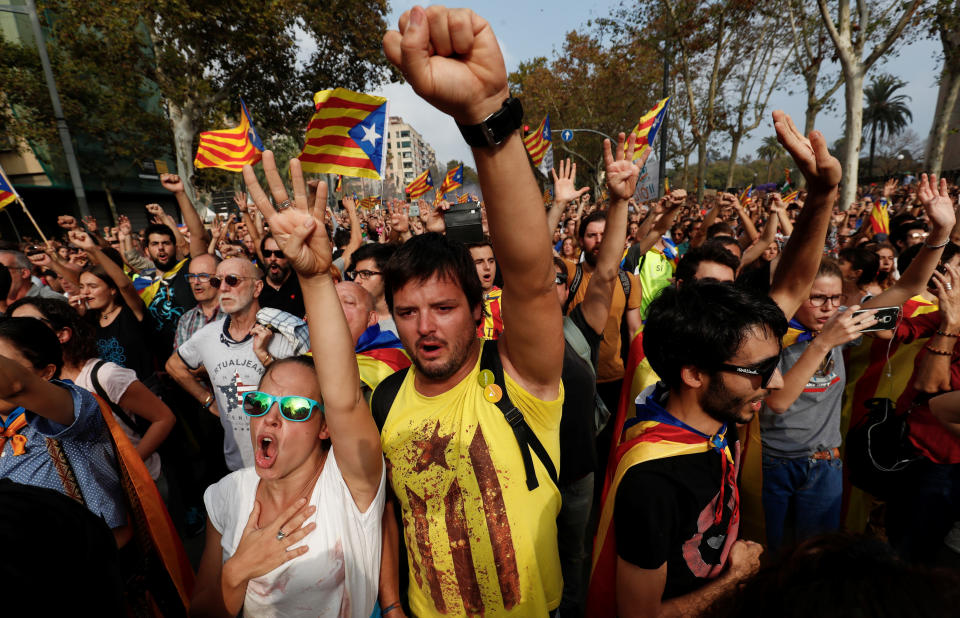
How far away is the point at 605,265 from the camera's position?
8.39 ft

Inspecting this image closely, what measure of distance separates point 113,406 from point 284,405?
66.5 inches

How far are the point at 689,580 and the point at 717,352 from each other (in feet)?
2.51

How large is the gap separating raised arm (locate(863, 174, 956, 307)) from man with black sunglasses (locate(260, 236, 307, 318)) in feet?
14.7

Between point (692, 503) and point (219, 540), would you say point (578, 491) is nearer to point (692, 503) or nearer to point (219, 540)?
point (692, 503)

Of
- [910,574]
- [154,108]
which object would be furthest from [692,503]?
[154,108]

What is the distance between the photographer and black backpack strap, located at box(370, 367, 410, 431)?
1634mm

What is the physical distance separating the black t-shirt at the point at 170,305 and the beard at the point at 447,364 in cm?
394

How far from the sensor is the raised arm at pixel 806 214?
1.69 m

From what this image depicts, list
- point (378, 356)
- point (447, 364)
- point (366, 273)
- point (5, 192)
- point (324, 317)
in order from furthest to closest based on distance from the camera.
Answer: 1. point (5, 192)
2. point (366, 273)
3. point (378, 356)
4. point (447, 364)
5. point (324, 317)

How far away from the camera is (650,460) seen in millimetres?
1472

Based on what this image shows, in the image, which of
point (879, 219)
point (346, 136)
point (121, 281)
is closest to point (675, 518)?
point (346, 136)

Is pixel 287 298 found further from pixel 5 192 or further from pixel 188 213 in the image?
pixel 5 192

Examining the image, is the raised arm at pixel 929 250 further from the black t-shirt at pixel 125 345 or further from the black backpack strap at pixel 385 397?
the black t-shirt at pixel 125 345

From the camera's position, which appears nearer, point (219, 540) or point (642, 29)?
point (219, 540)
